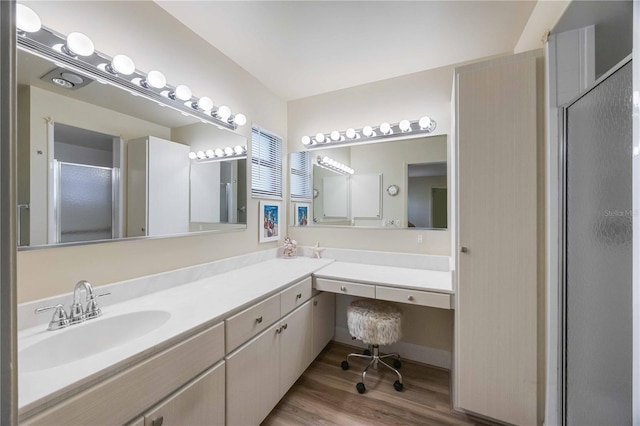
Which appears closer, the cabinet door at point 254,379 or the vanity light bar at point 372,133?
the cabinet door at point 254,379

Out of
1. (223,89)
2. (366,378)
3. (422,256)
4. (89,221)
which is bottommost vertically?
(366,378)

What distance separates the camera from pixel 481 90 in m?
1.51

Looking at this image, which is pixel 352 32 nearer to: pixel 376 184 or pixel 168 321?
pixel 376 184

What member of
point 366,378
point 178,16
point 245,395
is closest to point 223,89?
point 178,16

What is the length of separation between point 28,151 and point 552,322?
2614mm

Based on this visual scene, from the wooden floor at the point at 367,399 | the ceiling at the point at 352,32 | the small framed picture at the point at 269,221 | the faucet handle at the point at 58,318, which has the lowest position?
the wooden floor at the point at 367,399

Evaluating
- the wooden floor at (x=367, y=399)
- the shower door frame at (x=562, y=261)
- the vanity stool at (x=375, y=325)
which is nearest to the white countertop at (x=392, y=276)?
the vanity stool at (x=375, y=325)

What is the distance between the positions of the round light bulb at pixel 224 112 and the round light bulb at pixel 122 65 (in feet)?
1.97

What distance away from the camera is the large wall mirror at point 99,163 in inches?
42.9

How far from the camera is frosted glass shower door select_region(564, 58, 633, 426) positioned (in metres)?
1.03

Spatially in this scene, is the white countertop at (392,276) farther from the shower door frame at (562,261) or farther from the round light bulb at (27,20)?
the round light bulb at (27,20)

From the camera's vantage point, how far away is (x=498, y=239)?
149cm

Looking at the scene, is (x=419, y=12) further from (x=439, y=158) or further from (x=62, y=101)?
(x=62, y=101)

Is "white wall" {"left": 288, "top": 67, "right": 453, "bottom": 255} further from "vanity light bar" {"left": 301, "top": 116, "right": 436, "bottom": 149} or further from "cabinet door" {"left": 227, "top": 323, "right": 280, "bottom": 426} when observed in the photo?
"cabinet door" {"left": 227, "top": 323, "right": 280, "bottom": 426}
